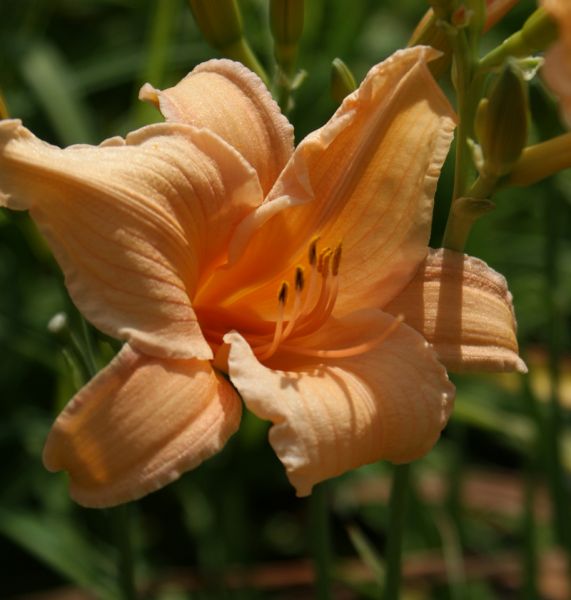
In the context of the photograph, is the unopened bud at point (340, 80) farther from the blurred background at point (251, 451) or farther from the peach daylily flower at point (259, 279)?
the blurred background at point (251, 451)

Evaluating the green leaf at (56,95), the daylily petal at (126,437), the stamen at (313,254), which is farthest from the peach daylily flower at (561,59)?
the green leaf at (56,95)

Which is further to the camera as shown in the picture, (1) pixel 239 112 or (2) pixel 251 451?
(2) pixel 251 451

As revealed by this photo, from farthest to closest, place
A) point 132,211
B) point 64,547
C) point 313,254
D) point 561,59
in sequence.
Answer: point 64,547 → point 313,254 → point 132,211 → point 561,59

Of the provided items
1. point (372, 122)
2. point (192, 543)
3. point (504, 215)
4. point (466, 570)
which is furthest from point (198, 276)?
point (504, 215)

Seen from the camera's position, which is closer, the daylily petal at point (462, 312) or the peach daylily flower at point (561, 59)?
the peach daylily flower at point (561, 59)


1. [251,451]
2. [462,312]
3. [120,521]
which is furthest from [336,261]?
[251,451]

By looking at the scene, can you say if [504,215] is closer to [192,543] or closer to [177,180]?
[192,543]

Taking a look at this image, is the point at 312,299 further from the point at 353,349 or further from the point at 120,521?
the point at 120,521
